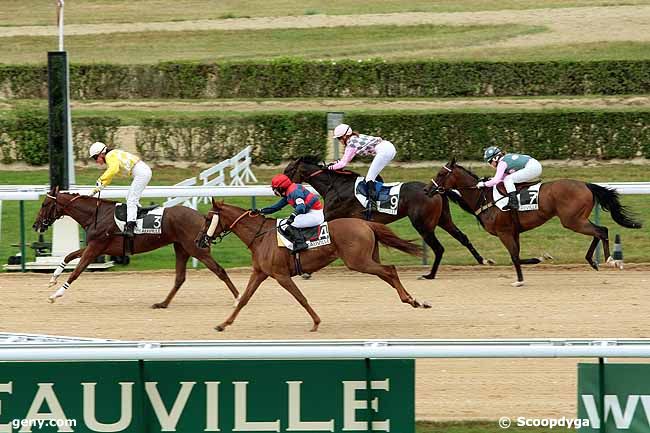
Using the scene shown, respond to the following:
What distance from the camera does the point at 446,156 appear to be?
19.9m

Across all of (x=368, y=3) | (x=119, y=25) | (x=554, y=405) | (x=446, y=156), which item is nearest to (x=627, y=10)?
(x=368, y=3)

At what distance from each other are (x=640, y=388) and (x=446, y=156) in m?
13.6

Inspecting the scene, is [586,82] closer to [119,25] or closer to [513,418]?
[119,25]

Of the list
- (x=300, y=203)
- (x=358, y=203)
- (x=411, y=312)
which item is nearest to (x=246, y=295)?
(x=300, y=203)

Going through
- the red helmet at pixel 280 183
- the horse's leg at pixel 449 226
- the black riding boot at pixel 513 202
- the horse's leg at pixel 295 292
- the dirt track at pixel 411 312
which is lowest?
the dirt track at pixel 411 312

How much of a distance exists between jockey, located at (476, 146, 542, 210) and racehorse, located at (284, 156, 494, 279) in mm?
503

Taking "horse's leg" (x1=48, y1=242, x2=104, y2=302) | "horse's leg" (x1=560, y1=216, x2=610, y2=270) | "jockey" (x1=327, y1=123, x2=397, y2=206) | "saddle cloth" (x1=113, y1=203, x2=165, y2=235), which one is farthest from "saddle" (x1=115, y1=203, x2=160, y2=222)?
"horse's leg" (x1=560, y1=216, x2=610, y2=270)

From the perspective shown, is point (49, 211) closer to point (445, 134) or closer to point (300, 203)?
point (300, 203)

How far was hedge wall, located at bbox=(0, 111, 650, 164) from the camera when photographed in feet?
65.3

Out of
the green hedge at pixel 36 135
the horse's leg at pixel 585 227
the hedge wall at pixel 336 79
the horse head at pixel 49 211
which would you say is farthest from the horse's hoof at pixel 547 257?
the hedge wall at pixel 336 79

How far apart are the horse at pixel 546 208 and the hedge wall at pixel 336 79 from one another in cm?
1207

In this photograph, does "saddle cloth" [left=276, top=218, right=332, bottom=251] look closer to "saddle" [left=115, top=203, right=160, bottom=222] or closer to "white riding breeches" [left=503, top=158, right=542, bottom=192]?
"saddle" [left=115, top=203, right=160, bottom=222]

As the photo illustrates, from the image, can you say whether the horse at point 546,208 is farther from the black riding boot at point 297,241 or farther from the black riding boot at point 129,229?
the black riding boot at point 129,229

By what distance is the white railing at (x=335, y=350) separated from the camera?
6.31 m
